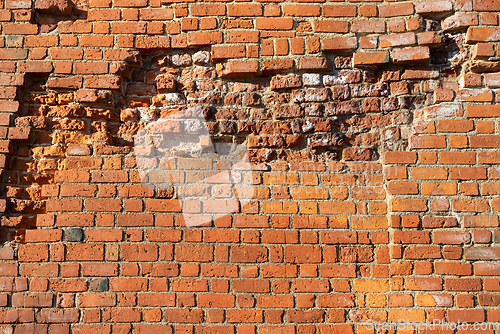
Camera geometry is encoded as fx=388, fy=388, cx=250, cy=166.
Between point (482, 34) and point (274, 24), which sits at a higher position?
point (274, 24)

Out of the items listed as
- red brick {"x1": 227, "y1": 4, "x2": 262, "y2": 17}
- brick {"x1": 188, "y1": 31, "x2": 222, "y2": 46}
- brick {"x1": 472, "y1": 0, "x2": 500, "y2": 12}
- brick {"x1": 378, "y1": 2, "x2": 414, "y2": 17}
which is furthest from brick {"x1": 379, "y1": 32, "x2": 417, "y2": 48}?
brick {"x1": 188, "y1": 31, "x2": 222, "y2": 46}

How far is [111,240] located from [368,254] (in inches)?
57.9

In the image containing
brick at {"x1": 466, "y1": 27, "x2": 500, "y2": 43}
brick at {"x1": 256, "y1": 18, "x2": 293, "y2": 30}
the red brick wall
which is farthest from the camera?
brick at {"x1": 256, "y1": 18, "x2": 293, "y2": 30}

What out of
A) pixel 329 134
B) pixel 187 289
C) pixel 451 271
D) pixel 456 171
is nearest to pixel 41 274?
pixel 187 289

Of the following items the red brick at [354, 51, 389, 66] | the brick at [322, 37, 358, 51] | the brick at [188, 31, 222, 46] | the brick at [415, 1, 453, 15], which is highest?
the brick at [415, 1, 453, 15]

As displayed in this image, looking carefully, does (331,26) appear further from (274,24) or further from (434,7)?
(434,7)

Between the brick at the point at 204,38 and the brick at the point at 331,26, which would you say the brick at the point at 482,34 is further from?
the brick at the point at 204,38

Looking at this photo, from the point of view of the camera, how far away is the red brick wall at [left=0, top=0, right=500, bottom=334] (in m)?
2.16

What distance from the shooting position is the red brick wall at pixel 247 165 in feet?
7.09

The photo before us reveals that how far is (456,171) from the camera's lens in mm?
2215

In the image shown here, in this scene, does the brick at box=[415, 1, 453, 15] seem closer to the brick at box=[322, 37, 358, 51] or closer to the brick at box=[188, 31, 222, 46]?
the brick at box=[322, 37, 358, 51]

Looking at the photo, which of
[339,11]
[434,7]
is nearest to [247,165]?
[339,11]

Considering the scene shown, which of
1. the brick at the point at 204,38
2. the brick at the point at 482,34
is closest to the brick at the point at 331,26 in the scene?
A: the brick at the point at 204,38

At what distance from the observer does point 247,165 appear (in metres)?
2.34
